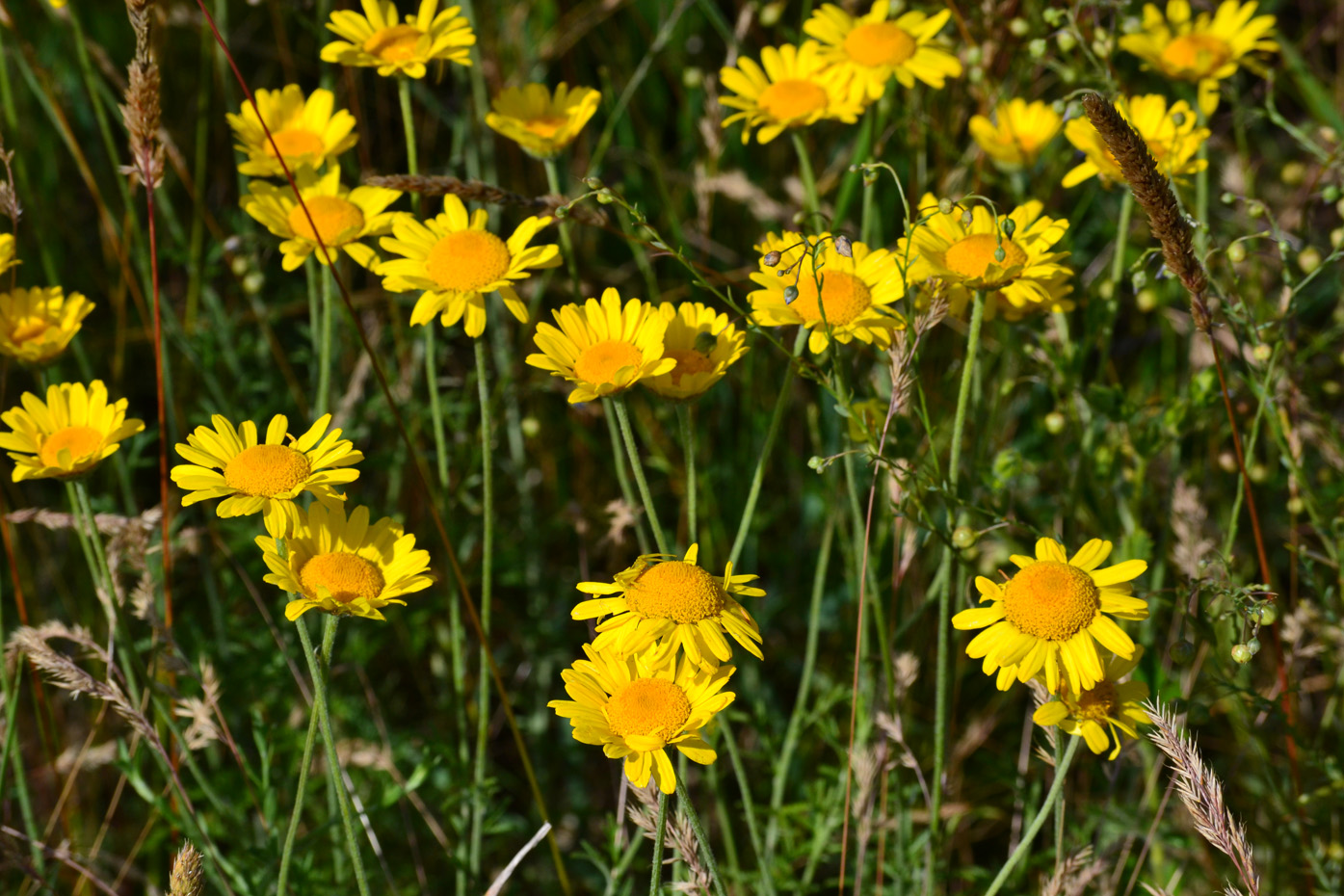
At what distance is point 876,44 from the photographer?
2369 millimetres

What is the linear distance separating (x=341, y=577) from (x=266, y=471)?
0.20 m

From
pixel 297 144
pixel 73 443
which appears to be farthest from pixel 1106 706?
pixel 297 144

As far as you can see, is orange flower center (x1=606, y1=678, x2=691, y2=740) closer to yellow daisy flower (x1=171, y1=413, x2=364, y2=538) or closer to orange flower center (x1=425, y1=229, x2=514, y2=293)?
yellow daisy flower (x1=171, y1=413, x2=364, y2=538)

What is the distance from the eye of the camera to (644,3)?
3.72 metres

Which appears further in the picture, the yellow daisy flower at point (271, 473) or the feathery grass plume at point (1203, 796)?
the yellow daisy flower at point (271, 473)

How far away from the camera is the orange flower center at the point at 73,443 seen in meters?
1.89

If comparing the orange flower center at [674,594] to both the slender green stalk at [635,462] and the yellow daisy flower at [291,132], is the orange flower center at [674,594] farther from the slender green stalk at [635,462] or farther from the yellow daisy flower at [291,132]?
the yellow daisy flower at [291,132]

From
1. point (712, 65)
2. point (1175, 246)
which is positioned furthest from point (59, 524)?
point (712, 65)

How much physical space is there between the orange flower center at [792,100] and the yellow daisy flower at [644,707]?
118 cm

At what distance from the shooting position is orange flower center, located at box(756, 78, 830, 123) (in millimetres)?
2318

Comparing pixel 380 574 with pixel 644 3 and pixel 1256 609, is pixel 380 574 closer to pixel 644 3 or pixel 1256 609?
pixel 1256 609

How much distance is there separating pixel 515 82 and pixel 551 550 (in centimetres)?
128

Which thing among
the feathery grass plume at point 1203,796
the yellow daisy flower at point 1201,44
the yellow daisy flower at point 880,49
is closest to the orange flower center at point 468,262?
the yellow daisy flower at point 880,49

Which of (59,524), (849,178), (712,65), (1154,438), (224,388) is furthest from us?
(712,65)
